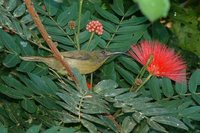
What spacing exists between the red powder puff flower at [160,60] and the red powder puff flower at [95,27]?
0.49 feet

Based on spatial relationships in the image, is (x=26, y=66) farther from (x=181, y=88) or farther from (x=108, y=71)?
(x=181, y=88)

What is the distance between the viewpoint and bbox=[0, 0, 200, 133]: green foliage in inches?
50.7

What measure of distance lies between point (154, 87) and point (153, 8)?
128cm

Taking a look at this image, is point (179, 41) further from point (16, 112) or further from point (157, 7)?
point (157, 7)

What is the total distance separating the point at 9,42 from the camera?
156 cm

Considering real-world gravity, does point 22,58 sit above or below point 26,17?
below

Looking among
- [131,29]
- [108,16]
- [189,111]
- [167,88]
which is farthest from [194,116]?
[108,16]

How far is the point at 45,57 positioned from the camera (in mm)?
1500

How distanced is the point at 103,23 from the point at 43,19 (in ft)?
0.87

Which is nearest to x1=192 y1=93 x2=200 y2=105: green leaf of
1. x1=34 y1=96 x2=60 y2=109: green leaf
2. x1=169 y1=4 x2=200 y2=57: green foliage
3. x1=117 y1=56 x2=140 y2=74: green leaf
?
x1=117 y1=56 x2=140 y2=74: green leaf

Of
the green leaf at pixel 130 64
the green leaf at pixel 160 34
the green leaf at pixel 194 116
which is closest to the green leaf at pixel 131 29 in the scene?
the green leaf at pixel 130 64

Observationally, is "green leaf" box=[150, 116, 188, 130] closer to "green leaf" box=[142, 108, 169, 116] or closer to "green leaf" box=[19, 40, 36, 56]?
"green leaf" box=[142, 108, 169, 116]

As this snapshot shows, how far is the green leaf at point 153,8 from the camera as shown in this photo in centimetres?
36

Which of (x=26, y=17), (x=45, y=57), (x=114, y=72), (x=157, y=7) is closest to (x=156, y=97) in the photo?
(x=114, y=72)
